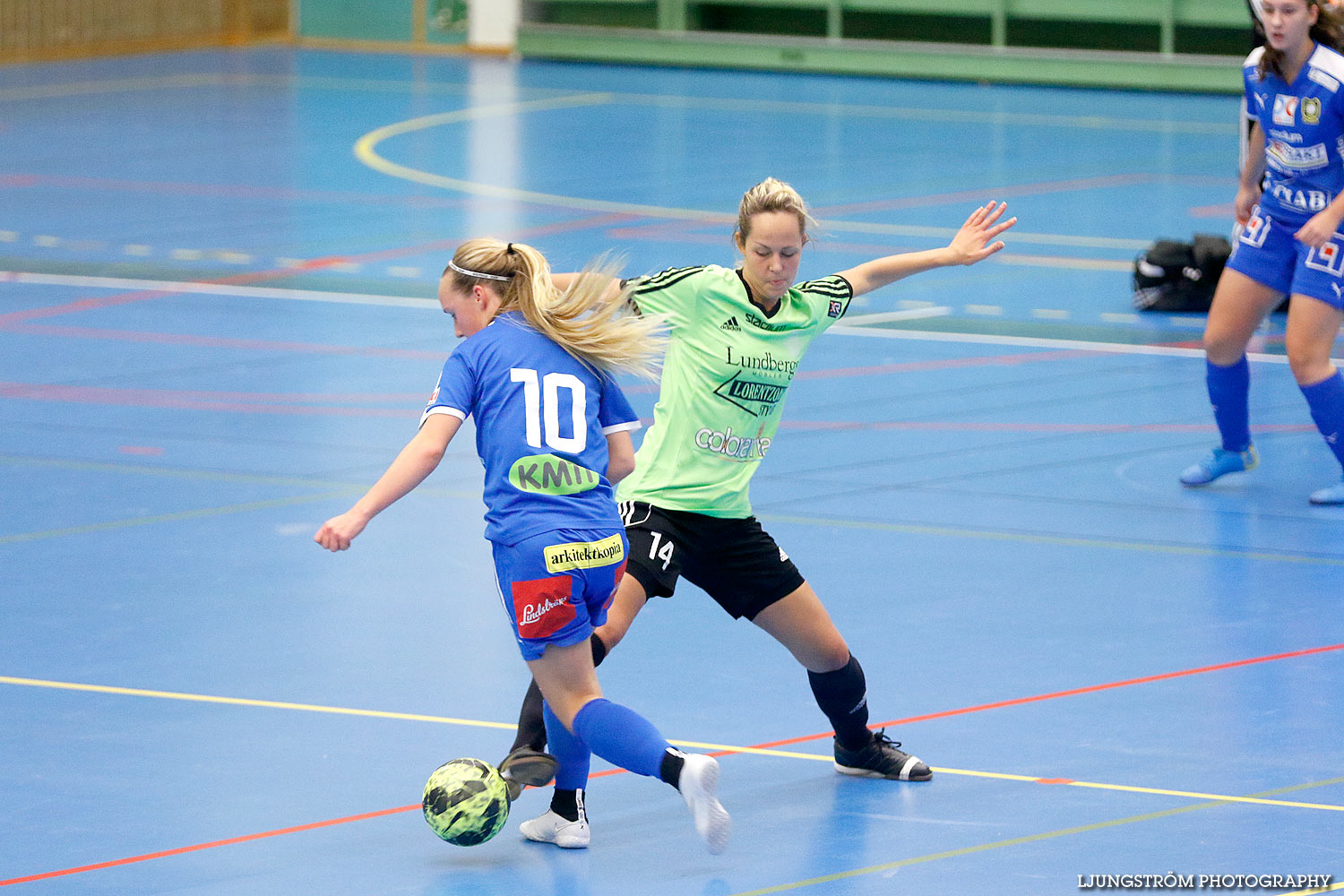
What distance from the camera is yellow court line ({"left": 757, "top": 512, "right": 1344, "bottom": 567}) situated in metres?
8.57

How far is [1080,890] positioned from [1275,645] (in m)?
2.48

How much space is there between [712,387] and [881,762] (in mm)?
1186

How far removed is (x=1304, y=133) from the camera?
9086 millimetres

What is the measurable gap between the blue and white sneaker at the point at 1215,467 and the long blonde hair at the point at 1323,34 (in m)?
1.78

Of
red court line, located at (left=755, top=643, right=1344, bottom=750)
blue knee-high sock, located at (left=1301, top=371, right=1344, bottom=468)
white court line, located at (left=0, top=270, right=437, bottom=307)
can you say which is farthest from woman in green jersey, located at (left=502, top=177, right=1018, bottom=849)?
white court line, located at (left=0, top=270, right=437, bottom=307)

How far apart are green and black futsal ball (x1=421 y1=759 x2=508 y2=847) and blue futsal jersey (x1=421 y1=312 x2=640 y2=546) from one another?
0.62 meters

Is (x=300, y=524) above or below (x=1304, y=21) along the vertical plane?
below

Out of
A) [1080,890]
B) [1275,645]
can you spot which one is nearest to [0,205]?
[1275,645]

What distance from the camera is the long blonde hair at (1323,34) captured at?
29.7 ft

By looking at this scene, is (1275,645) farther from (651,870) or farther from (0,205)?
(0,205)

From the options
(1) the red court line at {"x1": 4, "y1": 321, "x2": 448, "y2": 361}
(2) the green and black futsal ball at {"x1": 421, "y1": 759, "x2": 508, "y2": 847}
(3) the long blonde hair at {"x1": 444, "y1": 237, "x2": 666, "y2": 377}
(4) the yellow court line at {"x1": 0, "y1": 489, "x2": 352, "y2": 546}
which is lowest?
(4) the yellow court line at {"x1": 0, "y1": 489, "x2": 352, "y2": 546}

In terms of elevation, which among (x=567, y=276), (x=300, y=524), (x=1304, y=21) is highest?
(x=1304, y=21)

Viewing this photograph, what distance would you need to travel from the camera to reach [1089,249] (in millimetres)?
16750

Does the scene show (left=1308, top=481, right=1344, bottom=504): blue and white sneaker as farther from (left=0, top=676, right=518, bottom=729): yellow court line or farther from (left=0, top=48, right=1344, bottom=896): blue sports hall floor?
(left=0, top=676, right=518, bottom=729): yellow court line
